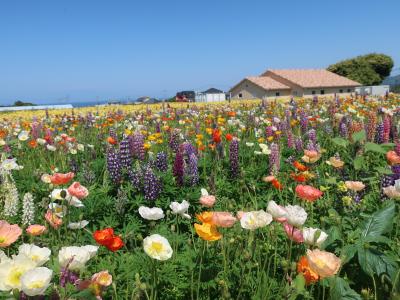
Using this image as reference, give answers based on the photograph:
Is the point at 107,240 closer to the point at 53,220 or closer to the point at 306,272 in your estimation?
the point at 53,220

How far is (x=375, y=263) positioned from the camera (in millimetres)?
1991

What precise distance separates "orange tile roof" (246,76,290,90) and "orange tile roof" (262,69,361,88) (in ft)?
3.88

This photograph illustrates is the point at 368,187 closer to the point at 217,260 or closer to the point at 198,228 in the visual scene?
the point at 217,260

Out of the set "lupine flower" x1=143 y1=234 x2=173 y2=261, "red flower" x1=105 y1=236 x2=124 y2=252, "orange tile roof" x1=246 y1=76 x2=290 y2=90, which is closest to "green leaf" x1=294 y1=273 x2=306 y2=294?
"lupine flower" x1=143 y1=234 x2=173 y2=261

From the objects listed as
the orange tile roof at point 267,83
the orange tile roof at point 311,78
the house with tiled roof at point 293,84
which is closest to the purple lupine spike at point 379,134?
the house with tiled roof at point 293,84

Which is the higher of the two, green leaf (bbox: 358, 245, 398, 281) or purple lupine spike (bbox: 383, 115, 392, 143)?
purple lupine spike (bbox: 383, 115, 392, 143)

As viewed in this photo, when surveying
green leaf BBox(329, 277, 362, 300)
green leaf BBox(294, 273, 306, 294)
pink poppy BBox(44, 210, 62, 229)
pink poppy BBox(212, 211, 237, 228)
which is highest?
pink poppy BBox(212, 211, 237, 228)

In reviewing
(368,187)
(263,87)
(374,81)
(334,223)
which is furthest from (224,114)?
(374,81)

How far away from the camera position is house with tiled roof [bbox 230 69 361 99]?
46.1 m

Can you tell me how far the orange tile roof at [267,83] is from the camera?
4605 cm

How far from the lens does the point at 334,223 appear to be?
8.13 feet

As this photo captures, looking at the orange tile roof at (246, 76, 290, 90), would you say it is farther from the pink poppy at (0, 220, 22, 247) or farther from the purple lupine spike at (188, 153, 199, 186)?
the pink poppy at (0, 220, 22, 247)

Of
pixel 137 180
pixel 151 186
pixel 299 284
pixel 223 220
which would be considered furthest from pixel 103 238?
pixel 137 180

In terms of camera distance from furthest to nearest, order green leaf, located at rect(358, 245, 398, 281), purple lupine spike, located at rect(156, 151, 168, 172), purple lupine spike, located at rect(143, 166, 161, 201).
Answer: purple lupine spike, located at rect(156, 151, 168, 172) < purple lupine spike, located at rect(143, 166, 161, 201) < green leaf, located at rect(358, 245, 398, 281)
